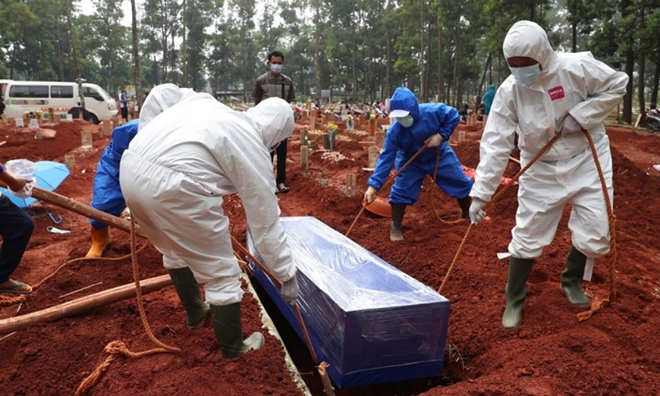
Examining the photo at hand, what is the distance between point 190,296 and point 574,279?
2510 millimetres

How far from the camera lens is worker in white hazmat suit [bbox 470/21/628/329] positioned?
2.86m

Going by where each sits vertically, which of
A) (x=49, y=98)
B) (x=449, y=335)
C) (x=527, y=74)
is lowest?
(x=449, y=335)

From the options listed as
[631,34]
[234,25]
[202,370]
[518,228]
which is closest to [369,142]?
[631,34]

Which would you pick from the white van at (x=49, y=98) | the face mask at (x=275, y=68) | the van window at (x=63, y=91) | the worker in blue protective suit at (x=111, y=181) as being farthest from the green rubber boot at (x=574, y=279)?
the van window at (x=63, y=91)

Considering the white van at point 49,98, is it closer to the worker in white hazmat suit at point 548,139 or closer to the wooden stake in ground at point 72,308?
the wooden stake in ground at point 72,308

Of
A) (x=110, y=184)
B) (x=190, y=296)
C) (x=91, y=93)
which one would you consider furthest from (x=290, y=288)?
(x=91, y=93)

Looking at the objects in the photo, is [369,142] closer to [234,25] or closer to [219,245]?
[219,245]

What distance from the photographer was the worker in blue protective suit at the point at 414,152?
4590 millimetres

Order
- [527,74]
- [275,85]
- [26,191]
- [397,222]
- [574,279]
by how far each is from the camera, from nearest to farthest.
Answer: [527,74] → [26,191] → [574,279] → [397,222] → [275,85]

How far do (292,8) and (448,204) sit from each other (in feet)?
172

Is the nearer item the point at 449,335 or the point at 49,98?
the point at 449,335

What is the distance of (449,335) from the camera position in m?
3.35

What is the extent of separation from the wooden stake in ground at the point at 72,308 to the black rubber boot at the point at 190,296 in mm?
555

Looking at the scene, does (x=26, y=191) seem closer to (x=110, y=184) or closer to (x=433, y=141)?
(x=110, y=184)
